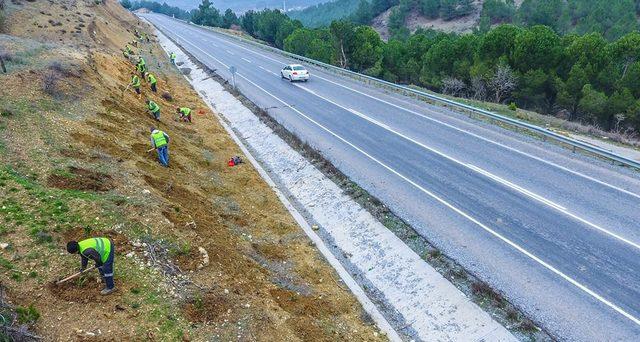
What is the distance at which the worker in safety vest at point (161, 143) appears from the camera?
15.2 meters

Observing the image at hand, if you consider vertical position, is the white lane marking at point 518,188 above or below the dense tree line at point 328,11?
below

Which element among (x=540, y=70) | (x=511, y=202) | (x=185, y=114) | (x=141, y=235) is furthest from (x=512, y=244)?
(x=540, y=70)

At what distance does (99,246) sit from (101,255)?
0.57ft

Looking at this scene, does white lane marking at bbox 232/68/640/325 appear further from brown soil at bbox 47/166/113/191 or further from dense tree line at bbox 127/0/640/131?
dense tree line at bbox 127/0/640/131

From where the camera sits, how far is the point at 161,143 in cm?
1538

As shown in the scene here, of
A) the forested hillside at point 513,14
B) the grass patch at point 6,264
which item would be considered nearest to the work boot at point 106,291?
the grass patch at point 6,264

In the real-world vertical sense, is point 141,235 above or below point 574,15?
below

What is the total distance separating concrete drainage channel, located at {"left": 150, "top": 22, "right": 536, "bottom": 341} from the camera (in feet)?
30.7

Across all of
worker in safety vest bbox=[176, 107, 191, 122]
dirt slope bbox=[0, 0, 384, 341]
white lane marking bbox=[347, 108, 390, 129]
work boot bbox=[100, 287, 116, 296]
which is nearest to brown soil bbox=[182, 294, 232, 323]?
dirt slope bbox=[0, 0, 384, 341]

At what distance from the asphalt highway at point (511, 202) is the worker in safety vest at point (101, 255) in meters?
7.88

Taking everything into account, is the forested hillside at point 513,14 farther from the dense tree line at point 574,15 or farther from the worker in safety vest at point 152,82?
the worker in safety vest at point 152,82

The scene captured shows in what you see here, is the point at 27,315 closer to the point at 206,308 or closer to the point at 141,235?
the point at 206,308

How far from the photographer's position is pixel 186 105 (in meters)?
28.8

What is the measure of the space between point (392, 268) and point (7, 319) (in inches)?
323
